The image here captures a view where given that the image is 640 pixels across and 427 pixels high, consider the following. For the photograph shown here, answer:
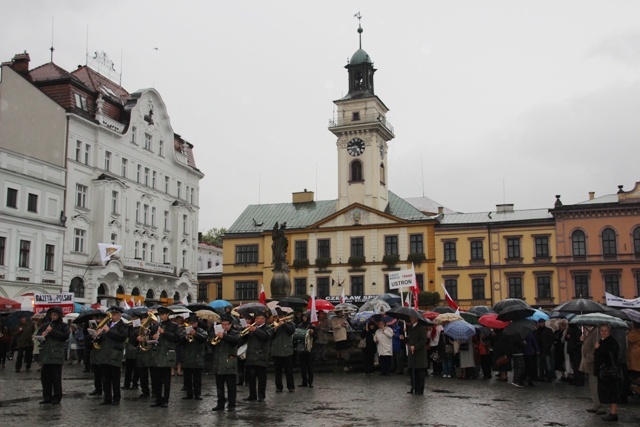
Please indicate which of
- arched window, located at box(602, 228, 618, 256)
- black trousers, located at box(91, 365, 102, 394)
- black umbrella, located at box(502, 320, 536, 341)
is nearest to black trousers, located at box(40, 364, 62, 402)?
black trousers, located at box(91, 365, 102, 394)

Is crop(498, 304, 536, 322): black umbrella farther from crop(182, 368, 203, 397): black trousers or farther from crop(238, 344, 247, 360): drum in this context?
crop(182, 368, 203, 397): black trousers

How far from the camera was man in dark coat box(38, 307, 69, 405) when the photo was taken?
14.7 m

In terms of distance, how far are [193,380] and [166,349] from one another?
62.6 inches

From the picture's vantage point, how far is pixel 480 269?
6128 cm

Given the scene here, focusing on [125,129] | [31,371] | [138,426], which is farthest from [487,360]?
[125,129]

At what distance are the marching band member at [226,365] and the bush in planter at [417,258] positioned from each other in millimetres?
49399

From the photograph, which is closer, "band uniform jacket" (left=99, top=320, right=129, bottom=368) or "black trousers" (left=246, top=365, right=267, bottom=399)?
"band uniform jacket" (left=99, top=320, right=129, bottom=368)

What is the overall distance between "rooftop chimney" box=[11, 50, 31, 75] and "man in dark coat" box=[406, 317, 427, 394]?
4338 cm

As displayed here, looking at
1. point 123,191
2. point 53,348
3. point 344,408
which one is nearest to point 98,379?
point 53,348

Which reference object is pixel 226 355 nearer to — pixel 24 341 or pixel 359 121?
pixel 24 341

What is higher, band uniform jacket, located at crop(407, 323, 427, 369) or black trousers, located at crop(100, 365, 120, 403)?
band uniform jacket, located at crop(407, 323, 427, 369)

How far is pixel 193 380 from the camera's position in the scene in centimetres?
1600

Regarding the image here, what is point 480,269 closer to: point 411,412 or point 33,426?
point 411,412

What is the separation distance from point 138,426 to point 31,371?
1389 centimetres
